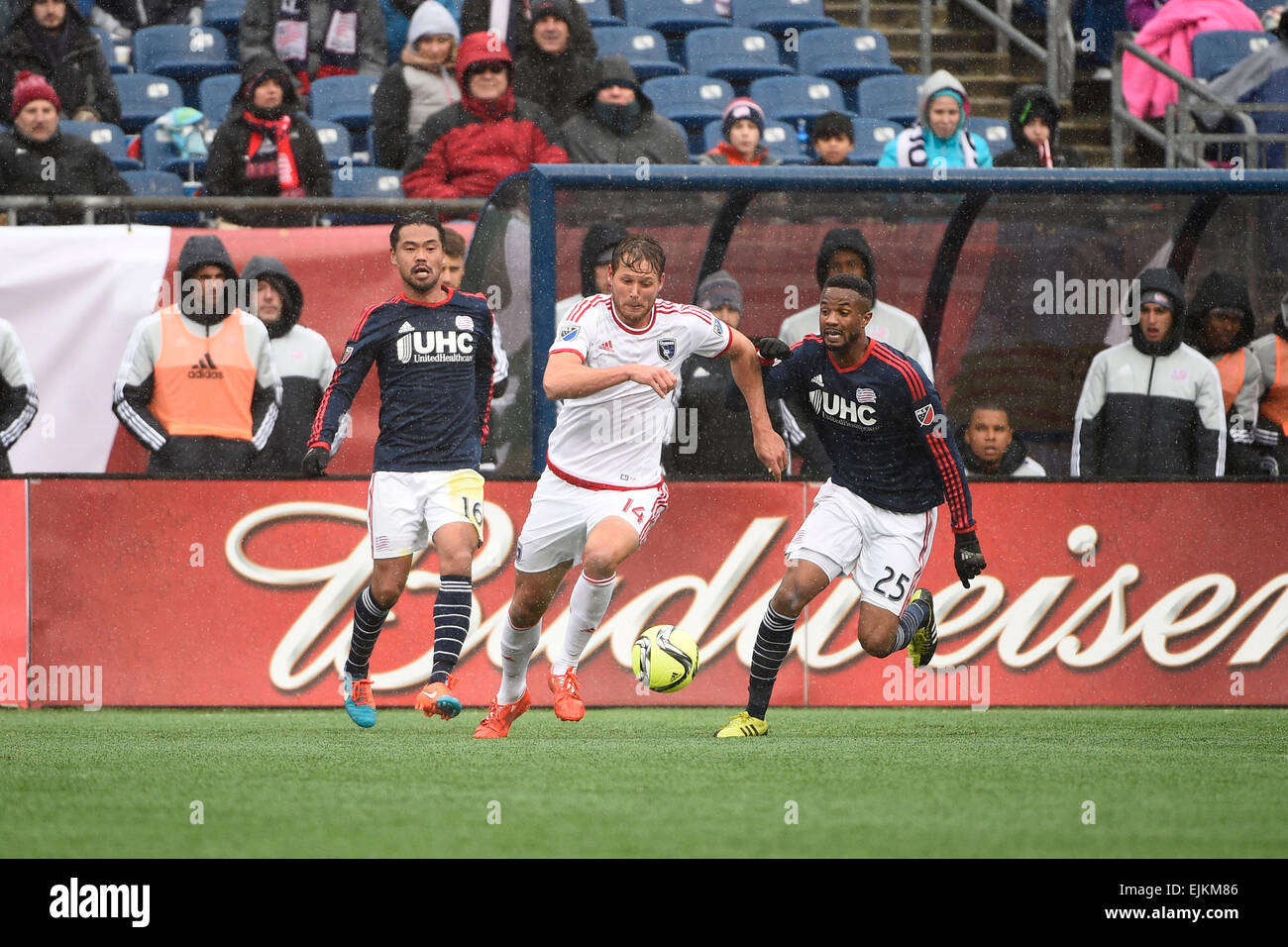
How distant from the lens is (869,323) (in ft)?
30.7

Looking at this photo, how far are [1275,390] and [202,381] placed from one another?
18.5ft

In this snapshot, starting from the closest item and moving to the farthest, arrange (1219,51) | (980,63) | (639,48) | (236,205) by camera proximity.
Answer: (236,205) < (1219,51) < (639,48) < (980,63)

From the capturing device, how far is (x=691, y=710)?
365 inches

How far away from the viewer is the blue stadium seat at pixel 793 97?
14.1 m

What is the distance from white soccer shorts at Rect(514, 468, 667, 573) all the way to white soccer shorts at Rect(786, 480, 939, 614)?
2.26ft

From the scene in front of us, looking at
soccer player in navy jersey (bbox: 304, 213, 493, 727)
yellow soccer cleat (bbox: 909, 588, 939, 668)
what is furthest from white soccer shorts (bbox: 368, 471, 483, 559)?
yellow soccer cleat (bbox: 909, 588, 939, 668)

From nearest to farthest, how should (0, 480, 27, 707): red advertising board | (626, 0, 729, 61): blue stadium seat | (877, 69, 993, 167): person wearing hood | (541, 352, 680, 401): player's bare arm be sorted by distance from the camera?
(541, 352, 680, 401): player's bare arm < (0, 480, 27, 707): red advertising board < (877, 69, 993, 167): person wearing hood < (626, 0, 729, 61): blue stadium seat

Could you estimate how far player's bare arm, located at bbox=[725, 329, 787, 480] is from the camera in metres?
7.80

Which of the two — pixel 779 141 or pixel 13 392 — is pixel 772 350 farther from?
pixel 779 141

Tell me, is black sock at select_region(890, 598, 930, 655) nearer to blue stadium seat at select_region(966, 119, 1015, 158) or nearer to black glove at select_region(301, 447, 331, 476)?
black glove at select_region(301, 447, 331, 476)

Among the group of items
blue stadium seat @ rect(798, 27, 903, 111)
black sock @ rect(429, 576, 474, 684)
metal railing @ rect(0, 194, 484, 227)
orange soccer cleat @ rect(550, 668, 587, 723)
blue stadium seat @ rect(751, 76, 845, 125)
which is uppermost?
blue stadium seat @ rect(798, 27, 903, 111)

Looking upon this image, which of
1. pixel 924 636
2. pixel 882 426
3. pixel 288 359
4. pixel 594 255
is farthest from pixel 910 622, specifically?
pixel 288 359

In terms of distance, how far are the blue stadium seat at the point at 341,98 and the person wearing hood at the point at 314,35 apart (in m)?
0.09

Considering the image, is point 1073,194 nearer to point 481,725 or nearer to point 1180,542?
point 1180,542
